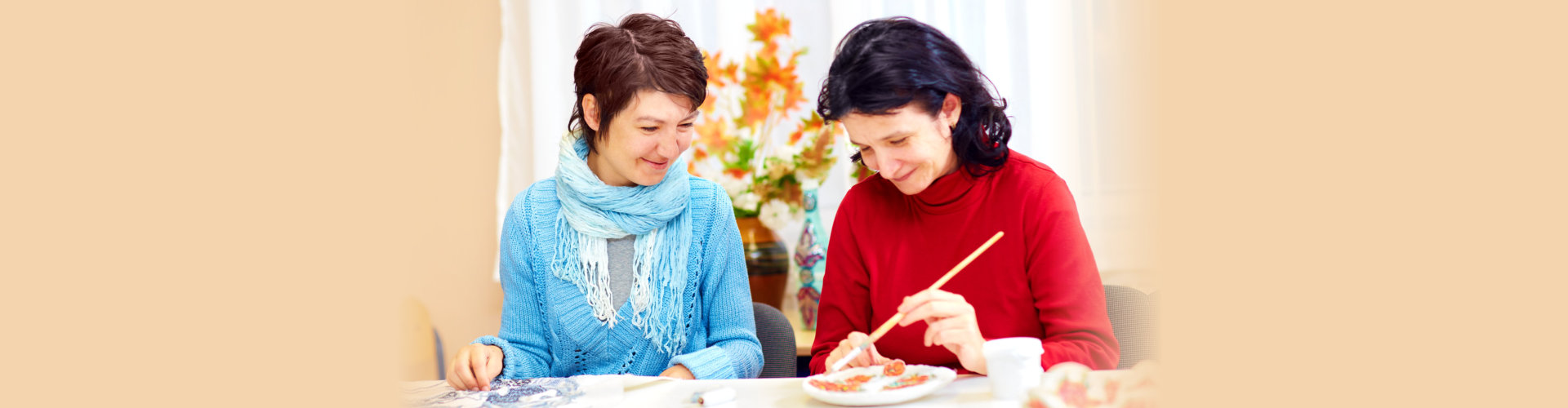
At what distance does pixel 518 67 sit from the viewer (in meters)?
2.47

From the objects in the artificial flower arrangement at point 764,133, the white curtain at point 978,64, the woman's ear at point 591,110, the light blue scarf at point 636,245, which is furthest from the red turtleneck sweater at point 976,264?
the white curtain at point 978,64

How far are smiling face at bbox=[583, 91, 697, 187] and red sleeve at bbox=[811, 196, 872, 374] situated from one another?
289mm

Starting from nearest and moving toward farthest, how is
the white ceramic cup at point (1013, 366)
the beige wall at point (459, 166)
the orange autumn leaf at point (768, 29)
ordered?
the white ceramic cup at point (1013, 366), the orange autumn leaf at point (768, 29), the beige wall at point (459, 166)

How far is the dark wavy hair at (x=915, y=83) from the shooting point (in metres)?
1.19

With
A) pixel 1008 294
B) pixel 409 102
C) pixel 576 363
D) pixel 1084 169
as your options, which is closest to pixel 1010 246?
pixel 1008 294

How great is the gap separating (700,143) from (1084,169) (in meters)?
0.93

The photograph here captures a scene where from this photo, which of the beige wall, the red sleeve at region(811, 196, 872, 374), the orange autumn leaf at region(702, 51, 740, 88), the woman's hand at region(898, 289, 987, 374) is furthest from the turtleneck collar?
the beige wall

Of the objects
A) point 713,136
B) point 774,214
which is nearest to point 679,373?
point 774,214

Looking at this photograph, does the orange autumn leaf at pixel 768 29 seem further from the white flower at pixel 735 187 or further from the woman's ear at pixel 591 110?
the woman's ear at pixel 591 110

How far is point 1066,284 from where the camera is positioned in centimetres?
121

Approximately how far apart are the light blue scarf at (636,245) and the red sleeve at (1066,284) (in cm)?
54

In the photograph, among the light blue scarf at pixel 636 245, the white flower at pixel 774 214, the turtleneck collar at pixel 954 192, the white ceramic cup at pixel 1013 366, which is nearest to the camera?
the white ceramic cup at pixel 1013 366

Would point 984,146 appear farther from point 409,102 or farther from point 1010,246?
point 409,102

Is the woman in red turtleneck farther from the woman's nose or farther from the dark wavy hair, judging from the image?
the woman's nose
